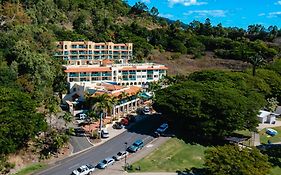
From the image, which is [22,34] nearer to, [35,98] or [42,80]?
[42,80]

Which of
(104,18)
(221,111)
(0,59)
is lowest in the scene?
(221,111)

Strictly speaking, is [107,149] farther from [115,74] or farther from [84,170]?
[115,74]

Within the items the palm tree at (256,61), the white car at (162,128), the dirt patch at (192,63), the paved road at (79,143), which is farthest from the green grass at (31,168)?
the dirt patch at (192,63)

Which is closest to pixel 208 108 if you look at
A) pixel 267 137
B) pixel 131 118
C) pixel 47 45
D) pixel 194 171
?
pixel 194 171

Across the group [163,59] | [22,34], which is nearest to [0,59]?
[22,34]

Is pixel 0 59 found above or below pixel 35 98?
above

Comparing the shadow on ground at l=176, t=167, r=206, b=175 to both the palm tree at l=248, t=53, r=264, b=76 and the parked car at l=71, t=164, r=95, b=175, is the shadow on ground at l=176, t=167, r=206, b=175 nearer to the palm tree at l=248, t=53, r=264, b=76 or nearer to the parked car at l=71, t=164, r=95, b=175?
the parked car at l=71, t=164, r=95, b=175
